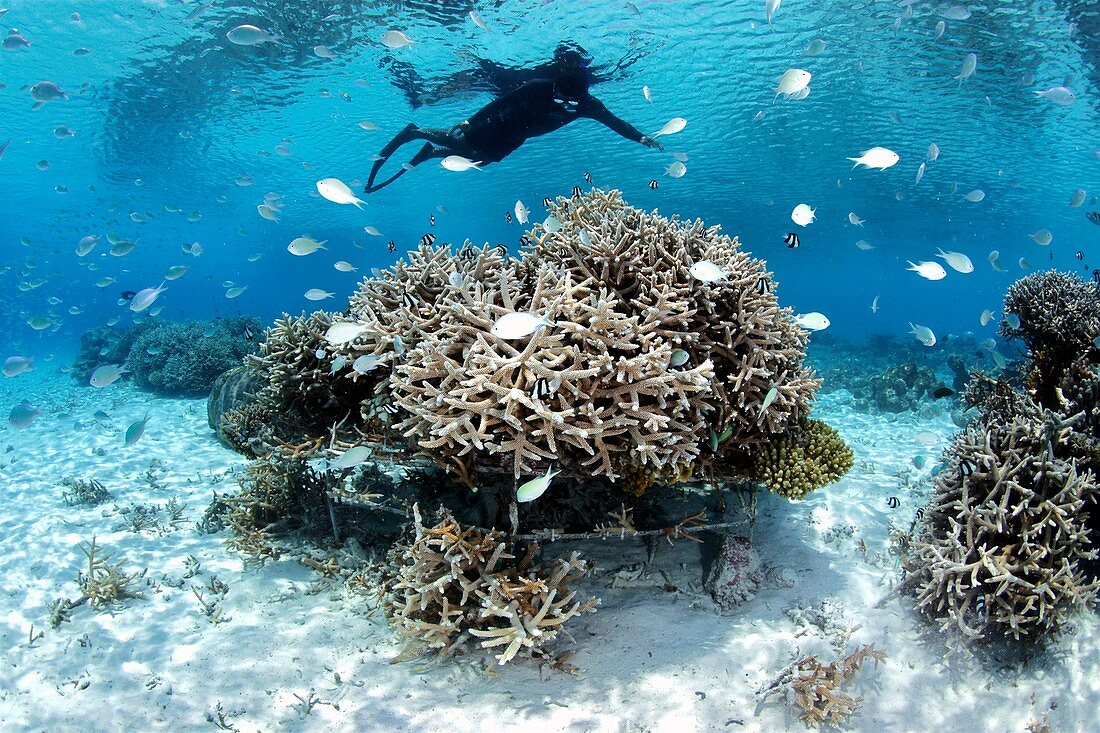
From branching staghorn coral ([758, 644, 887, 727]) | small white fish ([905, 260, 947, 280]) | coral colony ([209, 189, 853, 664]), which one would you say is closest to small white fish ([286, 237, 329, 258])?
coral colony ([209, 189, 853, 664])

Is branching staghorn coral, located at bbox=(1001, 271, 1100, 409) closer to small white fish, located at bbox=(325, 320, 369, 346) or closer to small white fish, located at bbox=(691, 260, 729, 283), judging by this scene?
small white fish, located at bbox=(691, 260, 729, 283)

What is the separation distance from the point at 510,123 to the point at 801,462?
12.1 m

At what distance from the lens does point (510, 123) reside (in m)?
13.9

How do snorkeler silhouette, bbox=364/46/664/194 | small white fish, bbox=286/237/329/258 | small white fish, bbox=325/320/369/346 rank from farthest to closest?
snorkeler silhouette, bbox=364/46/664/194 → small white fish, bbox=286/237/329/258 → small white fish, bbox=325/320/369/346

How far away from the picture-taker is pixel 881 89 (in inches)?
835

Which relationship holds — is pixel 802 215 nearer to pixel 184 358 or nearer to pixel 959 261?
pixel 959 261

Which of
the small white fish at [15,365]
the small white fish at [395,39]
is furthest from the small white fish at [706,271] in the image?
the small white fish at [15,365]

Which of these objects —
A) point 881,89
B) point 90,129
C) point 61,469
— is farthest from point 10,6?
point 881,89

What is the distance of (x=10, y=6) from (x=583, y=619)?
83.2 feet

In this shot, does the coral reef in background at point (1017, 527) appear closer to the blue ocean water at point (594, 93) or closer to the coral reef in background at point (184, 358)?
the blue ocean water at point (594, 93)

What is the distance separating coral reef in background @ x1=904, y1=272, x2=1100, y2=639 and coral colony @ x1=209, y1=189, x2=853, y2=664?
981 mm

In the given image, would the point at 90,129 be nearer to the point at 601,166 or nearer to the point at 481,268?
the point at 601,166

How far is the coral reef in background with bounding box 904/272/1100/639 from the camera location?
405 centimetres

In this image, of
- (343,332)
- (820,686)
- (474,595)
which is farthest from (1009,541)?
(343,332)
